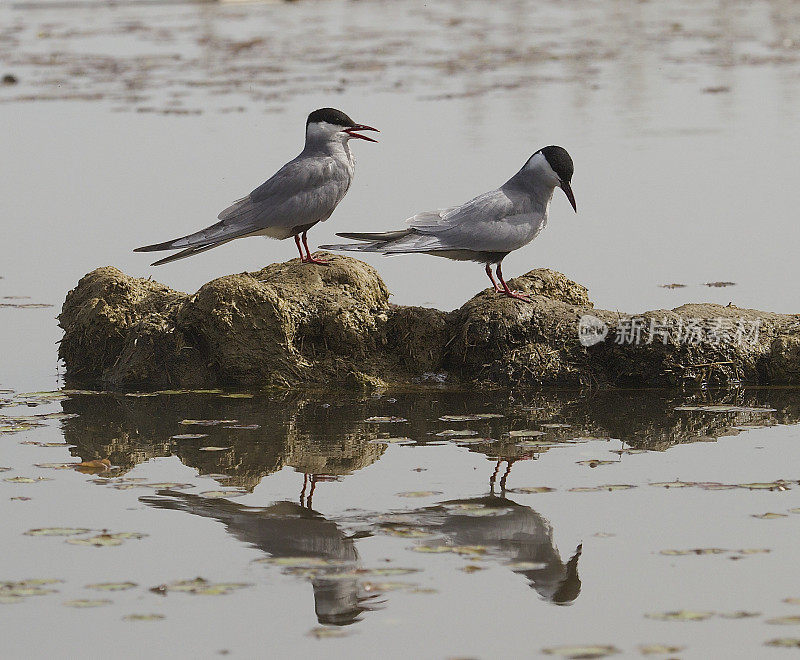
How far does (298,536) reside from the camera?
497cm

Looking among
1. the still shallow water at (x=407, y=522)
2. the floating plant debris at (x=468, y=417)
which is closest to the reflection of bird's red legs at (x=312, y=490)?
the still shallow water at (x=407, y=522)

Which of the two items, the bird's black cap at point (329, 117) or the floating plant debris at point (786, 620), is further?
the bird's black cap at point (329, 117)

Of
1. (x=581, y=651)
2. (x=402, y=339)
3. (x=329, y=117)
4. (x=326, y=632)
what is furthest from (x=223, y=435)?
(x=581, y=651)

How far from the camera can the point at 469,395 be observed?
6801 mm

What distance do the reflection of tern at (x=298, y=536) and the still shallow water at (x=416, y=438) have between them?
0.5 inches

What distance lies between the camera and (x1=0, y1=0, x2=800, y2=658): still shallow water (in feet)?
14.1

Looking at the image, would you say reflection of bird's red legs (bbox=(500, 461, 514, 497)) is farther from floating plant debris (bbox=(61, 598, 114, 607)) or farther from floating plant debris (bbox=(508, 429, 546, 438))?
floating plant debris (bbox=(61, 598, 114, 607))

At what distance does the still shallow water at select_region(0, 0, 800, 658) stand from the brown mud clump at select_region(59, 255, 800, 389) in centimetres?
22

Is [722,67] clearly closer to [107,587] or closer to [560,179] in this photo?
[560,179]

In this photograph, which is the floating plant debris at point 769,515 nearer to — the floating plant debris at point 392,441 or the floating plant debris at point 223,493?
the floating plant debris at point 392,441

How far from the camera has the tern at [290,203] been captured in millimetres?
7551

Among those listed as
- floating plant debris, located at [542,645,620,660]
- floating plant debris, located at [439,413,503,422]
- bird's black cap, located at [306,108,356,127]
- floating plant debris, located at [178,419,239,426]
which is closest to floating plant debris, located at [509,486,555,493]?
floating plant debris, located at [439,413,503,422]

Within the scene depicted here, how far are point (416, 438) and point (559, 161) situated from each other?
6.41 feet

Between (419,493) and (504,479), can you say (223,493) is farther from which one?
(504,479)
